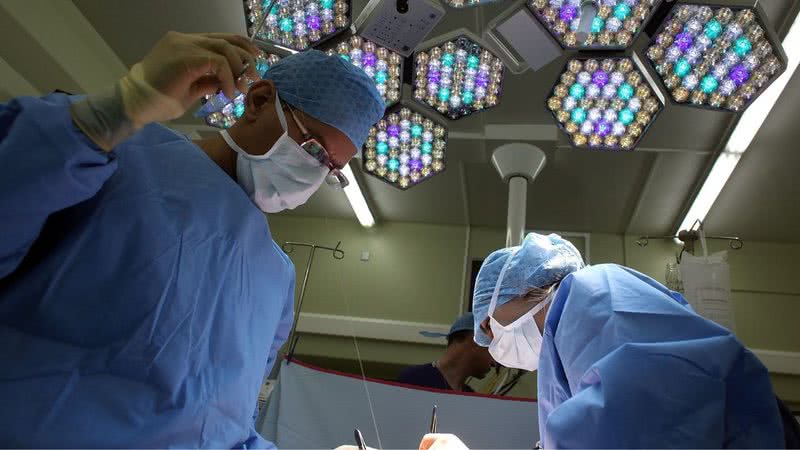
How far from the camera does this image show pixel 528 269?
57.8 inches

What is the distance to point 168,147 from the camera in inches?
40.0

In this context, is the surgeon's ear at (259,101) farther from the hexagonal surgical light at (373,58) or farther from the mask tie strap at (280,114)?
the hexagonal surgical light at (373,58)

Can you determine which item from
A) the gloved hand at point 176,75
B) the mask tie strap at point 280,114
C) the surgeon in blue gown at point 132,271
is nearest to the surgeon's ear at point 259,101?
the mask tie strap at point 280,114

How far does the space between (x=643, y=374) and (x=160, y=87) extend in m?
0.79

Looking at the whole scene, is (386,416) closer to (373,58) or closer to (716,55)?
(373,58)

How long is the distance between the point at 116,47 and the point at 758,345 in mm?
4321

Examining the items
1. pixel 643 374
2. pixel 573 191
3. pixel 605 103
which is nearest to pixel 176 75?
pixel 643 374

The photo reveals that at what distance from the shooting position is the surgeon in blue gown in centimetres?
69

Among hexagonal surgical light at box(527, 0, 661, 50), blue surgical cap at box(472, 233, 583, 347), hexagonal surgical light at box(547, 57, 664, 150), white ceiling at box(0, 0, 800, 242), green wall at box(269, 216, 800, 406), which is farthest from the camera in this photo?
green wall at box(269, 216, 800, 406)

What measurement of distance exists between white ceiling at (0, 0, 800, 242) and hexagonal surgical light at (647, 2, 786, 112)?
449mm

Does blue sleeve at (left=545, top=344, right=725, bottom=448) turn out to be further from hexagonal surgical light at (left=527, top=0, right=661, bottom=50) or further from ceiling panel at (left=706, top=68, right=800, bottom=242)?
ceiling panel at (left=706, top=68, right=800, bottom=242)

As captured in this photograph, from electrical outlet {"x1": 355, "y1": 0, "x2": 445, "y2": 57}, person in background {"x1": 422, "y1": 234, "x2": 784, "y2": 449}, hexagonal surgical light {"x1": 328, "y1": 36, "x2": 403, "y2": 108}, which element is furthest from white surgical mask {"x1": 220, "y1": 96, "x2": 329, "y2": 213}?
hexagonal surgical light {"x1": 328, "y1": 36, "x2": 403, "y2": 108}

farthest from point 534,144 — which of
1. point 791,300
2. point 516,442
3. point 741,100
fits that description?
point 791,300

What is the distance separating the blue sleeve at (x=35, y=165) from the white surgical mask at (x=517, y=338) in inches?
44.7
